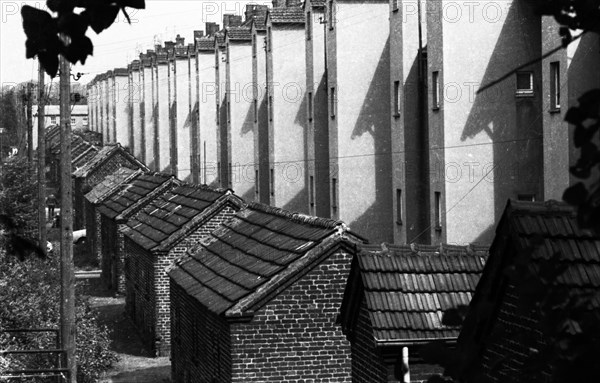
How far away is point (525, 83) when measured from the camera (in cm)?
2569

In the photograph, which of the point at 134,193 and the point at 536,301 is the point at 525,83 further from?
the point at 536,301

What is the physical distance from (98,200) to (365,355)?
32.7 metres

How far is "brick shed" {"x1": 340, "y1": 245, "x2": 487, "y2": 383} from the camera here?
10.9 metres

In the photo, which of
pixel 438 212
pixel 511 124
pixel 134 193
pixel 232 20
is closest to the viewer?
pixel 511 124

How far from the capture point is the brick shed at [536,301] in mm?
3627

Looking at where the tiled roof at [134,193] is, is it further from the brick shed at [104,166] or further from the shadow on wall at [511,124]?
the shadow on wall at [511,124]

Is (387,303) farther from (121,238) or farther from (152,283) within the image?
(121,238)

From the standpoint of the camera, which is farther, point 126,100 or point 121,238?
point 126,100

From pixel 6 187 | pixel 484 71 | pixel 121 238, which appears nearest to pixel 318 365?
pixel 484 71

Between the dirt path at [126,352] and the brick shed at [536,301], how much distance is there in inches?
688

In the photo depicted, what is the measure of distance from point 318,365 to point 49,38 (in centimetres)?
1312

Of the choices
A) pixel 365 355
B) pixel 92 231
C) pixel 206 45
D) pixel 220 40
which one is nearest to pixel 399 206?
pixel 365 355

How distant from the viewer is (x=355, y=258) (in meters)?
11.3

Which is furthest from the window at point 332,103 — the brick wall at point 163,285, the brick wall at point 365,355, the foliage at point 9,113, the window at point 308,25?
the foliage at point 9,113
